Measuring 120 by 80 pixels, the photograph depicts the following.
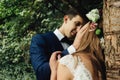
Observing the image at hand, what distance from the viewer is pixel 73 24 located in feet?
14.6

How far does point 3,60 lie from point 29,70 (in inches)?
32.9

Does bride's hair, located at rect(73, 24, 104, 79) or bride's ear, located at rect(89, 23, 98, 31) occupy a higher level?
bride's ear, located at rect(89, 23, 98, 31)

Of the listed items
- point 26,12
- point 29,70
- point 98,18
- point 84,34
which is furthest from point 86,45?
point 29,70

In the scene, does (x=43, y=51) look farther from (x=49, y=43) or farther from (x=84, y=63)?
(x=84, y=63)

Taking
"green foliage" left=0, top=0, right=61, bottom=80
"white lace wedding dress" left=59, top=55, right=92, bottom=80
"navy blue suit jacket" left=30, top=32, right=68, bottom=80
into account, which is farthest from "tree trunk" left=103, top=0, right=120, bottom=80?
"green foliage" left=0, top=0, right=61, bottom=80

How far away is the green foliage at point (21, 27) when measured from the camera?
29.5ft

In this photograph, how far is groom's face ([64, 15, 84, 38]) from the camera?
4.44 metres

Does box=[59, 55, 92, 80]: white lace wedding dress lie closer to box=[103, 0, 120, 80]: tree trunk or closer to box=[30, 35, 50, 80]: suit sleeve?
box=[103, 0, 120, 80]: tree trunk

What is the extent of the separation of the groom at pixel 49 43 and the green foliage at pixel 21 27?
3.83m

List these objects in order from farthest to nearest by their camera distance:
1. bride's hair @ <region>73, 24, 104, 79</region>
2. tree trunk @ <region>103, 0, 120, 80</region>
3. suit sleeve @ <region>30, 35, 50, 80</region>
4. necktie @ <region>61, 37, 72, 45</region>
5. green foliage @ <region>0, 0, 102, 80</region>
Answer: green foliage @ <region>0, 0, 102, 80</region>
necktie @ <region>61, 37, 72, 45</region>
suit sleeve @ <region>30, 35, 50, 80</region>
bride's hair @ <region>73, 24, 104, 79</region>
tree trunk @ <region>103, 0, 120, 80</region>

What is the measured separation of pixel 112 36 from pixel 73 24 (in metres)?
1.87

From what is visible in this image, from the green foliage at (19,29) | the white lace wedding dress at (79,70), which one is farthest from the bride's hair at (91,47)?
the green foliage at (19,29)

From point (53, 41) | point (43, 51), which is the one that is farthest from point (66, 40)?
point (43, 51)

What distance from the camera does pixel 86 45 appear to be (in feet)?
11.5
